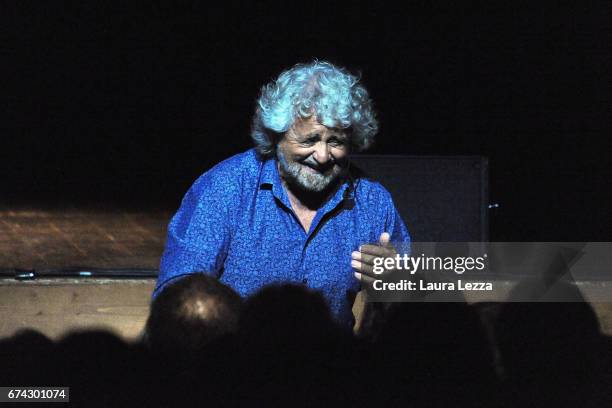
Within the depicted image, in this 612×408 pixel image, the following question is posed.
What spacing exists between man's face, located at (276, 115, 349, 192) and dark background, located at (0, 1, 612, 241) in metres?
1.94

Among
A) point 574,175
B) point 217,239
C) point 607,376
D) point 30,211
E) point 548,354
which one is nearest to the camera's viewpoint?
point 217,239

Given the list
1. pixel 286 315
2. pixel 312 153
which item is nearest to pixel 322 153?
pixel 312 153

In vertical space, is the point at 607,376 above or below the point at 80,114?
below

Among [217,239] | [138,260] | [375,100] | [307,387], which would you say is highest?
[375,100]

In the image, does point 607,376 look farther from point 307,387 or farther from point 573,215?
point 307,387

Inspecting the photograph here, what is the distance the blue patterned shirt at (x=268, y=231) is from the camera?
254 centimetres

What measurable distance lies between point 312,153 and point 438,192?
1978 mm

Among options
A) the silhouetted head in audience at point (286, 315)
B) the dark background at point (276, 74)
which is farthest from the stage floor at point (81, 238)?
the silhouetted head in audience at point (286, 315)

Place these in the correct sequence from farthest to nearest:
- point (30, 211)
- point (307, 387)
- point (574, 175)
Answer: point (574, 175), point (30, 211), point (307, 387)

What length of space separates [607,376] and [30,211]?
3.41 meters

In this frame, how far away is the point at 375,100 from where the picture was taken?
4.65 metres

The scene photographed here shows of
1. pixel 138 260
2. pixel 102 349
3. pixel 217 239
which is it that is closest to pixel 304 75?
pixel 217 239

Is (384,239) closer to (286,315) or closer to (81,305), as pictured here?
(286,315)

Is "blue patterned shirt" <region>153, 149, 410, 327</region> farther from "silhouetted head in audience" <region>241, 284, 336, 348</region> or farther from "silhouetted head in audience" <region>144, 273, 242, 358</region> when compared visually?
"silhouetted head in audience" <region>144, 273, 242, 358</region>
